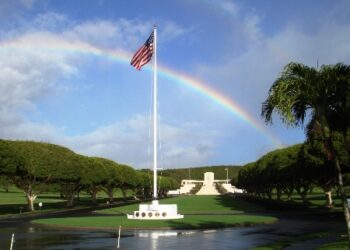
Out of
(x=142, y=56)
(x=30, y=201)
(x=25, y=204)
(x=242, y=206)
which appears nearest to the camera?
(x=142, y=56)

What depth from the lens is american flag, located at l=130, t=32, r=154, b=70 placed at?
1698 inches

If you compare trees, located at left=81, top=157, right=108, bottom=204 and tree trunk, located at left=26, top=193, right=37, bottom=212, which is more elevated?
trees, located at left=81, top=157, right=108, bottom=204

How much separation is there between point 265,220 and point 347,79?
2381cm

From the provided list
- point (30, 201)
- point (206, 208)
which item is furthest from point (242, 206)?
point (30, 201)

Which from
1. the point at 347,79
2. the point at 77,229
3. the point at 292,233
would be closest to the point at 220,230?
the point at 292,233

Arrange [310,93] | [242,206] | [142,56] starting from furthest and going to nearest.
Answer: [242,206] < [142,56] < [310,93]

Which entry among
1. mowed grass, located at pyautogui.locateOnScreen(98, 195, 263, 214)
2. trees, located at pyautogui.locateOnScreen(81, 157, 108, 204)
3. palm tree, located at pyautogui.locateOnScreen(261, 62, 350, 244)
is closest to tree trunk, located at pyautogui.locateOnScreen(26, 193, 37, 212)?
mowed grass, located at pyautogui.locateOnScreen(98, 195, 263, 214)

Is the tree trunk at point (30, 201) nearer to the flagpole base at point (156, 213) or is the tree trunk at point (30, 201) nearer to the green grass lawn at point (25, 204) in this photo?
the green grass lawn at point (25, 204)

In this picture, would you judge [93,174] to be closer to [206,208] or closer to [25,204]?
[25,204]

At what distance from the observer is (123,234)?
31156mm

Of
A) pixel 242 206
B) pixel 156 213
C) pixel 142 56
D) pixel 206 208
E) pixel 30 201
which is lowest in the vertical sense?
pixel 156 213

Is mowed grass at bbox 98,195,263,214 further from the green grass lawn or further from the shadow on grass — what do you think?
the green grass lawn

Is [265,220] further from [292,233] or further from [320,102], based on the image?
[320,102]

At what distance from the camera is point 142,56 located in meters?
43.5
